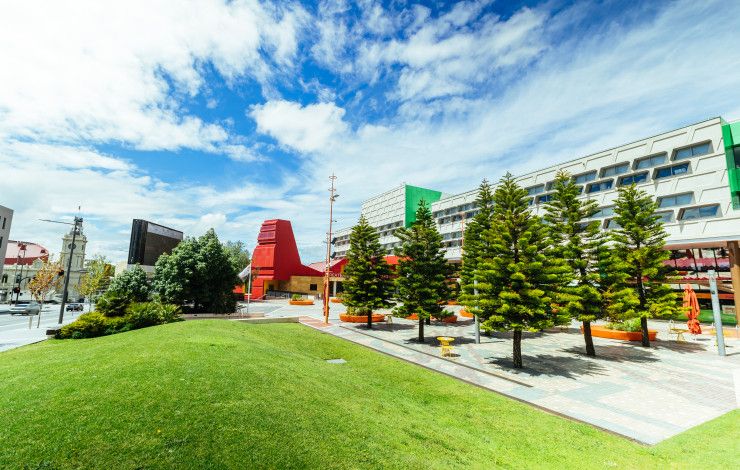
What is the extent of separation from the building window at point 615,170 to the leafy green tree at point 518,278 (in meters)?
23.6

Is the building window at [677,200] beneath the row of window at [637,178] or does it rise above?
beneath

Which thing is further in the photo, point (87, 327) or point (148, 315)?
point (148, 315)

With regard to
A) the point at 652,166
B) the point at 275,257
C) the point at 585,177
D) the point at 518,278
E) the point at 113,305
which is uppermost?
the point at 585,177

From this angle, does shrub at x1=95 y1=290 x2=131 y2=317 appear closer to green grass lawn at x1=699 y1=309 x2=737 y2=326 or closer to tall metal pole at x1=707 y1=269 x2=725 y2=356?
tall metal pole at x1=707 y1=269 x2=725 y2=356

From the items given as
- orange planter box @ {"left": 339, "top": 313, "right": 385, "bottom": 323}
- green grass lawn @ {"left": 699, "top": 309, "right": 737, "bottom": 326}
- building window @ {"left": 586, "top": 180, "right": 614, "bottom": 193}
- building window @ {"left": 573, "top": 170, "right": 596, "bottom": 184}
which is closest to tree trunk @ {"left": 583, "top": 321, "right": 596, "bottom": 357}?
orange planter box @ {"left": 339, "top": 313, "right": 385, "bottom": 323}

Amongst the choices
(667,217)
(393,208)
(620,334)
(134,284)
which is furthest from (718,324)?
(393,208)

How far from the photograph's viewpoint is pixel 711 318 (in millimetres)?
32062

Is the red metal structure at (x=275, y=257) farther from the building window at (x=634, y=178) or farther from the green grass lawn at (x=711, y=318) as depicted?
the green grass lawn at (x=711, y=318)

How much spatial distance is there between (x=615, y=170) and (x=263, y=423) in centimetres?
4091

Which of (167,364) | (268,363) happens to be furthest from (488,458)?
(167,364)

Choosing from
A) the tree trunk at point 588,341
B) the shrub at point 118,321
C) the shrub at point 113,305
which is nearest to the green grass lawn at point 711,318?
the tree trunk at point 588,341

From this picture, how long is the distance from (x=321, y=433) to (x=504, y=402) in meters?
8.09

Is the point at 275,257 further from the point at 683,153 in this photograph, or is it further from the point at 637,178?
the point at 683,153

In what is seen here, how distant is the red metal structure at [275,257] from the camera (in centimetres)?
6318
